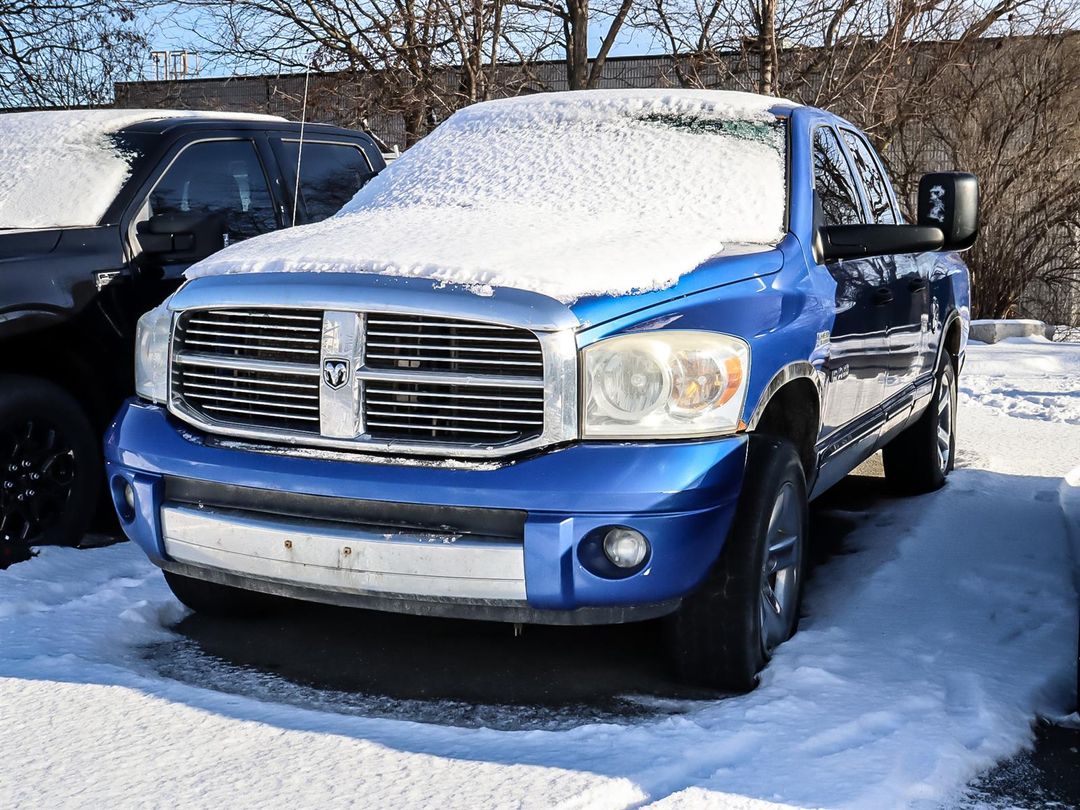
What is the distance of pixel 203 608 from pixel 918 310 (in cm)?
320

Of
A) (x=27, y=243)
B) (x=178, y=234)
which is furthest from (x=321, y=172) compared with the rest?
(x=27, y=243)

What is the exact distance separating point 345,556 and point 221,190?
2.97 meters

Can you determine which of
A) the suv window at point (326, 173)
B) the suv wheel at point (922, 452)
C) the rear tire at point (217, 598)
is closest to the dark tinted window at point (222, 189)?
the suv window at point (326, 173)

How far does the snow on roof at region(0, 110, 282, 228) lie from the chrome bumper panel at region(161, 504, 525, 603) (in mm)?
2159

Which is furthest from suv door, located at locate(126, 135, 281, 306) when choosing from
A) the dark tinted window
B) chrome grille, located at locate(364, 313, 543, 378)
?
chrome grille, located at locate(364, 313, 543, 378)

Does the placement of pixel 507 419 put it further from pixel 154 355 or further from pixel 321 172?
pixel 321 172

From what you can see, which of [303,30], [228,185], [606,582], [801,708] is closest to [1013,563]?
[801,708]

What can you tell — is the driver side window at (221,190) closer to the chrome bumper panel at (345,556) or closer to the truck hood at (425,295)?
the truck hood at (425,295)

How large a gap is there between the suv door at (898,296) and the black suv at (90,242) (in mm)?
2438

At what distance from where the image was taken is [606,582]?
10.9 ft

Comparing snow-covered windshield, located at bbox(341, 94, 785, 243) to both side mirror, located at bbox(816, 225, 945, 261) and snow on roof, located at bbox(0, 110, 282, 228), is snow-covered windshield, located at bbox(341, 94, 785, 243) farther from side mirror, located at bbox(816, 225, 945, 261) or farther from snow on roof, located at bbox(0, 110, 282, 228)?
snow on roof, located at bbox(0, 110, 282, 228)

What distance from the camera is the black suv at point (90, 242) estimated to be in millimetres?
4883

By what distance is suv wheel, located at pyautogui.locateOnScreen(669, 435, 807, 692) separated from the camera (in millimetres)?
3559

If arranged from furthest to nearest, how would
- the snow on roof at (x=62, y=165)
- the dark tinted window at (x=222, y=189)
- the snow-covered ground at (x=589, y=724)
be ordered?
the dark tinted window at (x=222, y=189)
the snow on roof at (x=62, y=165)
the snow-covered ground at (x=589, y=724)
